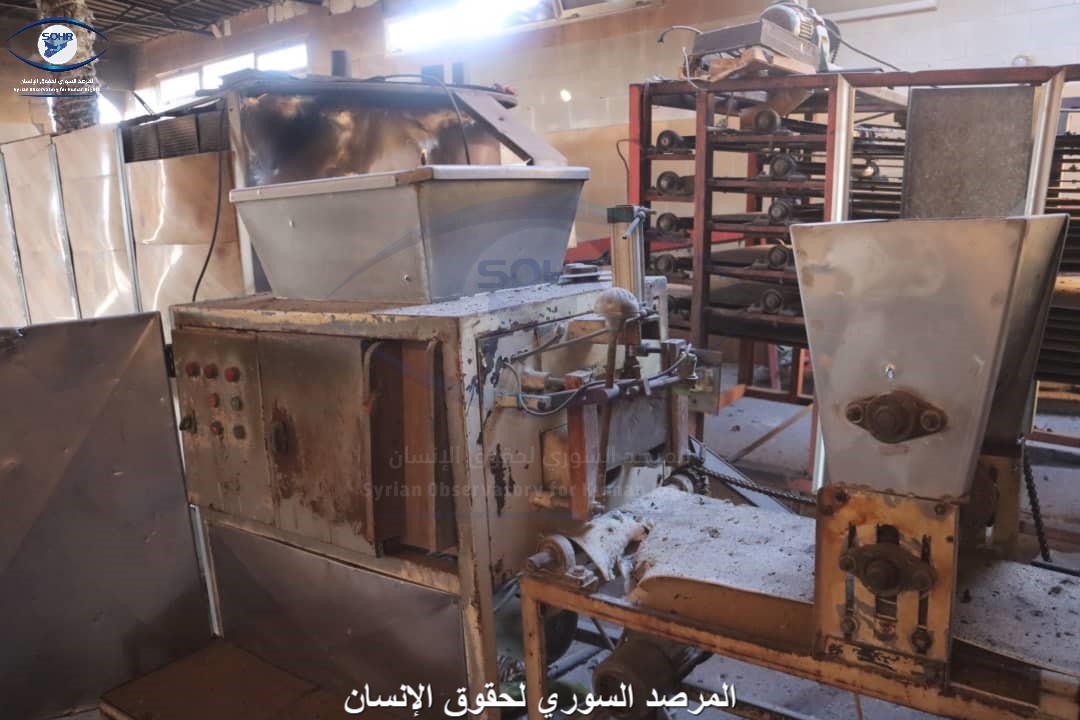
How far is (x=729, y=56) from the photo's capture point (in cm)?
315

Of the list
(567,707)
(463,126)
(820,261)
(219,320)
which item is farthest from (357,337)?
(463,126)

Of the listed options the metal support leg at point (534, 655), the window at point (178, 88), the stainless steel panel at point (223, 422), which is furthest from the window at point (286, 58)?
the metal support leg at point (534, 655)

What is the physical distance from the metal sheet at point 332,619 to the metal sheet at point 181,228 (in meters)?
0.91

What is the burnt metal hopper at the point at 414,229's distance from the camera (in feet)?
5.14

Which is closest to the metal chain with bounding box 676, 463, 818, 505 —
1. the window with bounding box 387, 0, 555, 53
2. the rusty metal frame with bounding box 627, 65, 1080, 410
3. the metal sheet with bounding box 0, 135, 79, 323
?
the rusty metal frame with bounding box 627, 65, 1080, 410

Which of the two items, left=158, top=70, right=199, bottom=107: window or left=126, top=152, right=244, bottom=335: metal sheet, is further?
left=158, top=70, right=199, bottom=107: window

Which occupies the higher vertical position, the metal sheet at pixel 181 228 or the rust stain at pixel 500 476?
the metal sheet at pixel 181 228

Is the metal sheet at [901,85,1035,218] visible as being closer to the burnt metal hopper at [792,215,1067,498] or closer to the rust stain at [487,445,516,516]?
the burnt metal hopper at [792,215,1067,498]

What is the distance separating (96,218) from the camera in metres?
3.10

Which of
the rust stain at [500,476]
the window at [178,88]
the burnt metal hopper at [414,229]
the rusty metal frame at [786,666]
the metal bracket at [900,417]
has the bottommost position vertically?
the rusty metal frame at [786,666]

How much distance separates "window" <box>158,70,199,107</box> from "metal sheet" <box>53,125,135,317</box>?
5340mm

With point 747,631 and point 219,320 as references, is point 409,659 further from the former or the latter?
point 219,320

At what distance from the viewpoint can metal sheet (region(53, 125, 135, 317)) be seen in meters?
2.95

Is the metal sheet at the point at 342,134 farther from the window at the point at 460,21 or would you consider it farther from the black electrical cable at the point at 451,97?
the window at the point at 460,21
